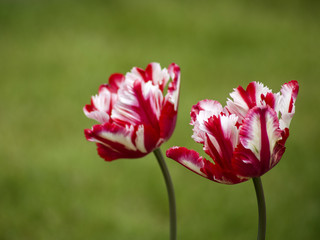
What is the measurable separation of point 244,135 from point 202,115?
4 centimetres

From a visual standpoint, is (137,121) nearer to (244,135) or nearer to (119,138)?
(119,138)

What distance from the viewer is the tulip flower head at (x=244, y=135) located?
385mm

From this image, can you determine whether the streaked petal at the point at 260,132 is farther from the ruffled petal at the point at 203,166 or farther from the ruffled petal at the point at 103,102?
the ruffled petal at the point at 103,102

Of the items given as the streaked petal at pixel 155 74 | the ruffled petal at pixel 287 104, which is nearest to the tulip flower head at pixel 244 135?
the ruffled petal at pixel 287 104

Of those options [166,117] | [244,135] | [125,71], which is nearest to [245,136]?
[244,135]

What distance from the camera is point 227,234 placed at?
1.08 metres

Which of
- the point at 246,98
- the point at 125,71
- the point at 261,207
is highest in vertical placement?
the point at 125,71

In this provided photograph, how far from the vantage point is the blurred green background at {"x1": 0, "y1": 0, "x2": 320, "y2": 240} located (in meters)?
1.15

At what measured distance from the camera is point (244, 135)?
15.2 inches

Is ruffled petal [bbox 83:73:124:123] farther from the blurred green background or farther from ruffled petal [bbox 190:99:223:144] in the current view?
the blurred green background

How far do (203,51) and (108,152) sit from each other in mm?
1710

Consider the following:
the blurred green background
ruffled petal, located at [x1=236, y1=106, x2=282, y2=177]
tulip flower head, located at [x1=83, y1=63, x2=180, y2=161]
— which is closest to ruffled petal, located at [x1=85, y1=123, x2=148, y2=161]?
tulip flower head, located at [x1=83, y1=63, x2=180, y2=161]

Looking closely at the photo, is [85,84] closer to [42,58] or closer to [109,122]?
[42,58]

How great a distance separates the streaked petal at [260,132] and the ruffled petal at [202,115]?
35 millimetres
